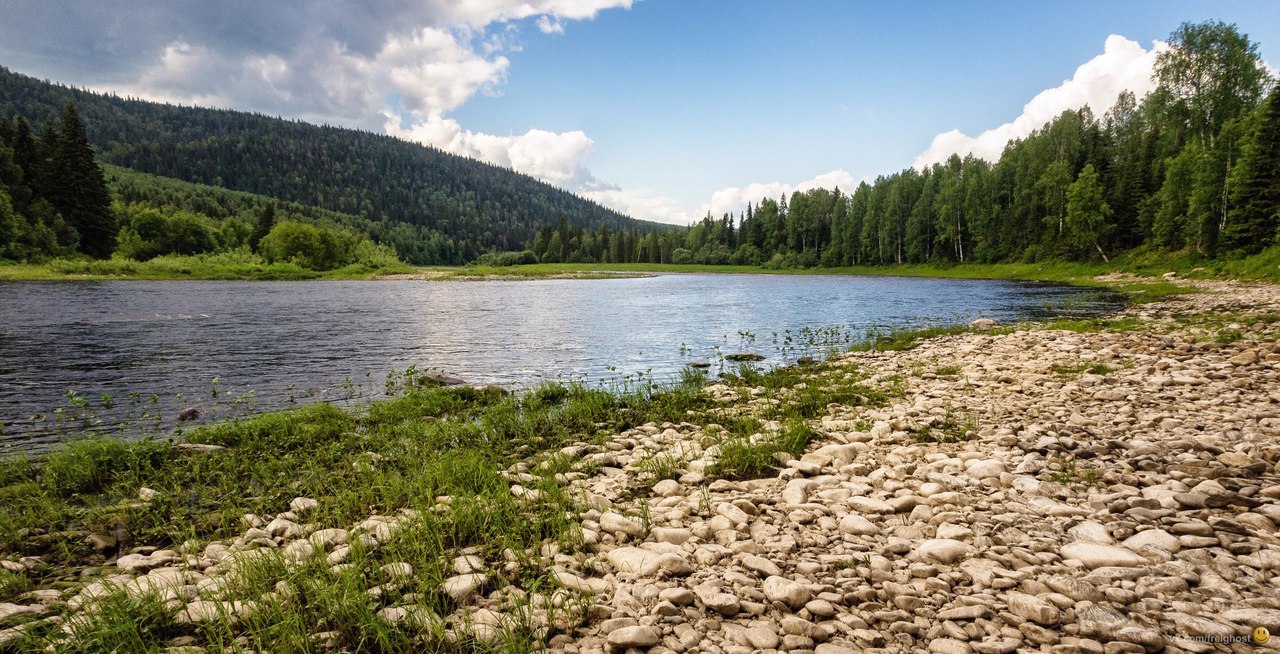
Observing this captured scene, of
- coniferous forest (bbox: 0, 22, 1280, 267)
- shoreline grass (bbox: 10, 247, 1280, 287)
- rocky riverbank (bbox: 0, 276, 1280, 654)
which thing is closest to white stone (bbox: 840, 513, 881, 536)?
rocky riverbank (bbox: 0, 276, 1280, 654)

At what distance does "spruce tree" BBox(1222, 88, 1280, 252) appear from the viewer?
39.4 meters

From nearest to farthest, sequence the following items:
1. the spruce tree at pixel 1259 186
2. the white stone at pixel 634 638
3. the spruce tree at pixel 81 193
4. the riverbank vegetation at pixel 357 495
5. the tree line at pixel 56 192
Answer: the white stone at pixel 634 638 < the riverbank vegetation at pixel 357 495 < the spruce tree at pixel 1259 186 < the tree line at pixel 56 192 < the spruce tree at pixel 81 193

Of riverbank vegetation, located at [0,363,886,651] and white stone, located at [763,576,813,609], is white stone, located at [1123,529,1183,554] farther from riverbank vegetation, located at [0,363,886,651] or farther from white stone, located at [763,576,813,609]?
riverbank vegetation, located at [0,363,886,651]

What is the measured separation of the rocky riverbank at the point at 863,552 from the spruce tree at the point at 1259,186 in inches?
1876

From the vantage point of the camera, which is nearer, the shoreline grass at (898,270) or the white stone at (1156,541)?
the white stone at (1156,541)

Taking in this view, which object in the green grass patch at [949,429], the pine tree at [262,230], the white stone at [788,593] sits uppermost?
the pine tree at [262,230]

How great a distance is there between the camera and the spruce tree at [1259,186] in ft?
129

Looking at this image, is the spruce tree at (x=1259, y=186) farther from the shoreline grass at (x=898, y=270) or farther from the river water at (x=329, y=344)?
the river water at (x=329, y=344)

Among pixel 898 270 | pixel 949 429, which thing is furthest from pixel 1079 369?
pixel 898 270

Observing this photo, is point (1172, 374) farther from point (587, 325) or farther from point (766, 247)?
point (766, 247)

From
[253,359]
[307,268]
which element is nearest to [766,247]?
[307,268]

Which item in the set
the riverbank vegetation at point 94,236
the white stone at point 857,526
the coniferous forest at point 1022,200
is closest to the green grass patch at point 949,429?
the white stone at point 857,526

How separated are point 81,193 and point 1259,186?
14560 cm

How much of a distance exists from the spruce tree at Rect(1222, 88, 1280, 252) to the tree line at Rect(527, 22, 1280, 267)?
0.28 ft
